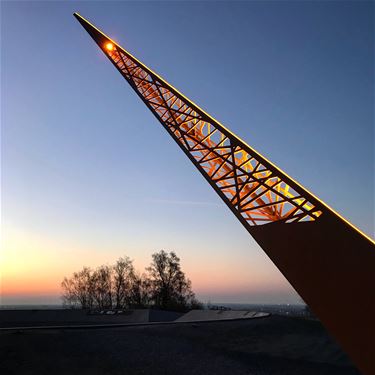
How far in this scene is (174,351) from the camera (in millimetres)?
19844

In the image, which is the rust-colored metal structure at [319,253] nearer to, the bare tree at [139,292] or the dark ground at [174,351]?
the dark ground at [174,351]

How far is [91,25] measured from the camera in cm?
2377

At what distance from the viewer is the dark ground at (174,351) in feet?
55.9

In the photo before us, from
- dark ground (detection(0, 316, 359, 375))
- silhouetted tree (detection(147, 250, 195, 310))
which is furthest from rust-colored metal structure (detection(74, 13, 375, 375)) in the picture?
silhouetted tree (detection(147, 250, 195, 310))

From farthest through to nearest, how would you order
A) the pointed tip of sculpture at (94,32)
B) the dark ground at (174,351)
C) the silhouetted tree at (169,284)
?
the silhouetted tree at (169,284) < the pointed tip of sculpture at (94,32) < the dark ground at (174,351)

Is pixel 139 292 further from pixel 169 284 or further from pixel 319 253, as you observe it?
pixel 319 253

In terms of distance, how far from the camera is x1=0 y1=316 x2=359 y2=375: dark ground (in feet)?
55.9

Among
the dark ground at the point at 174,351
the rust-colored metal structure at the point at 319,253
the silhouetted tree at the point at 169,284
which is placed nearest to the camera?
the rust-colored metal structure at the point at 319,253

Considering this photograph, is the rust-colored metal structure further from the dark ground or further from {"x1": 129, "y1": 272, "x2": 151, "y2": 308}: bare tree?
{"x1": 129, "y1": 272, "x2": 151, "y2": 308}: bare tree

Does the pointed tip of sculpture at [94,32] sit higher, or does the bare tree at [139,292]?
the pointed tip of sculpture at [94,32]

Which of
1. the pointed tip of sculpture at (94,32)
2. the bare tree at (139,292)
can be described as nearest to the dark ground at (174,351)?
the pointed tip of sculpture at (94,32)

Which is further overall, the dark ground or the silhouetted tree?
the silhouetted tree

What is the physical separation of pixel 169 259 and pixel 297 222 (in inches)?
2294

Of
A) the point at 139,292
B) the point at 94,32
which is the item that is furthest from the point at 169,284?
the point at 94,32
